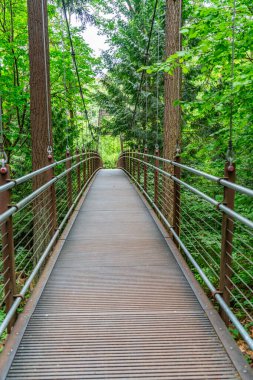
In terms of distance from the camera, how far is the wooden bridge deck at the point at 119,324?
1.84 m

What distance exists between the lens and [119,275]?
3.05m

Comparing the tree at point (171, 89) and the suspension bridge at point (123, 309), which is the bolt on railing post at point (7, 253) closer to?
the suspension bridge at point (123, 309)

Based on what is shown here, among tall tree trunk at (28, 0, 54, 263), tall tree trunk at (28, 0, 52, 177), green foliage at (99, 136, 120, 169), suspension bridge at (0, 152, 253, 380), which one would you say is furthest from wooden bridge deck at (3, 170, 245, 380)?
green foliage at (99, 136, 120, 169)

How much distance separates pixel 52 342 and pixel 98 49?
14741 millimetres

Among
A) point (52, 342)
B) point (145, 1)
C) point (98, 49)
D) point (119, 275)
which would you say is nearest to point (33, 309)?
point (52, 342)

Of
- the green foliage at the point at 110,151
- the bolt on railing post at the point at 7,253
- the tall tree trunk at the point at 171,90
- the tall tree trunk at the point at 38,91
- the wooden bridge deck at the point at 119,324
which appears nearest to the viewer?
the wooden bridge deck at the point at 119,324

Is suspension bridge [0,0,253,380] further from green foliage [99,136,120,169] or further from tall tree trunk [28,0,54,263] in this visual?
green foliage [99,136,120,169]

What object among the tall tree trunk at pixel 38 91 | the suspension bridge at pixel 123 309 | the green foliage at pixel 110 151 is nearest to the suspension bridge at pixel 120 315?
the suspension bridge at pixel 123 309

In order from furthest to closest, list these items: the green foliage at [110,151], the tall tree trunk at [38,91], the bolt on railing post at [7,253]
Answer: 1. the green foliage at [110,151]
2. the tall tree trunk at [38,91]
3. the bolt on railing post at [7,253]

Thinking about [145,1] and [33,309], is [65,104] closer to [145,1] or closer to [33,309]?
[145,1]

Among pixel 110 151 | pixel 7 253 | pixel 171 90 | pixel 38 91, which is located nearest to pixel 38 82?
pixel 38 91

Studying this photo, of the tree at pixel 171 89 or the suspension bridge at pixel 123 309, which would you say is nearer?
the suspension bridge at pixel 123 309

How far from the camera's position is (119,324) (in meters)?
2.27

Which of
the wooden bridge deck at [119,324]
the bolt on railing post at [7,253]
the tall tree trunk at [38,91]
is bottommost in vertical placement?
the wooden bridge deck at [119,324]
